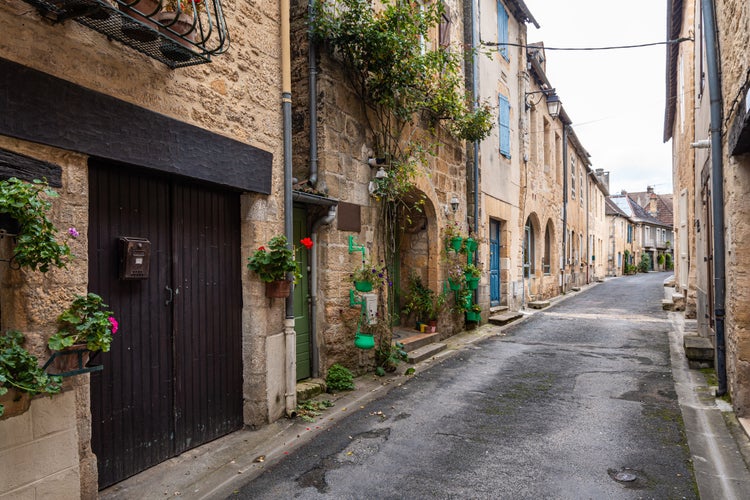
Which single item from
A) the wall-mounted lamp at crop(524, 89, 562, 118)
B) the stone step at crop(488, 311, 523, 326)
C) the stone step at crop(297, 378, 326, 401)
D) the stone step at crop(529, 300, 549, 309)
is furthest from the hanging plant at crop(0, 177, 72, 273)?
the wall-mounted lamp at crop(524, 89, 562, 118)

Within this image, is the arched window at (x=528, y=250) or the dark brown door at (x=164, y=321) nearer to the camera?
the dark brown door at (x=164, y=321)

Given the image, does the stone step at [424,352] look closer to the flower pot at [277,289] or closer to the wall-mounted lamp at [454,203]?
the wall-mounted lamp at [454,203]

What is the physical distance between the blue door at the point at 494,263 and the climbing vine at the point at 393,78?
3894mm

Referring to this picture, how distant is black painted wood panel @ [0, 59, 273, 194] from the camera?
251cm

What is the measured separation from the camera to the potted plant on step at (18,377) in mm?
2324

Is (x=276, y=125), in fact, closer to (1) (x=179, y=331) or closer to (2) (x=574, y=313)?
(1) (x=179, y=331)

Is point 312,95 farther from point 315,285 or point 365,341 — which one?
point 365,341

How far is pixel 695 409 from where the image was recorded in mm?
4660

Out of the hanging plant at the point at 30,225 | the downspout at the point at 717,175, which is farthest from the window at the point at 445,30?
the hanging plant at the point at 30,225

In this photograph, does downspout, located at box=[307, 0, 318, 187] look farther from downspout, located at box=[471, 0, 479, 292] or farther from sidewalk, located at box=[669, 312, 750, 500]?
downspout, located at box=[471, 0, 479, 292]

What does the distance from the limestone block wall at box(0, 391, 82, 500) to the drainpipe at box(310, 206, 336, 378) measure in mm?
2916

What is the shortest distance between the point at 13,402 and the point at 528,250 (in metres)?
13.1

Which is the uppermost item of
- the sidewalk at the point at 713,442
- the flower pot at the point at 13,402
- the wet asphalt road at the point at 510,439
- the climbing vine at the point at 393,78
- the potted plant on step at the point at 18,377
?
the climbing vine at the point at 393,78

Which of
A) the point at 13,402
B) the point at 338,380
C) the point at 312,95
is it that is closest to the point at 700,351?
the point at 338,380
